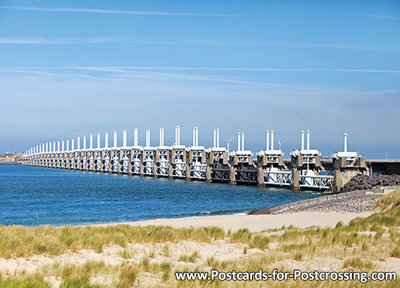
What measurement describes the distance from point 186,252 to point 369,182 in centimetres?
6165

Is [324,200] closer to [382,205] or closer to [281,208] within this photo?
[281,208]

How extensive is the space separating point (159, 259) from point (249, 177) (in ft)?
302

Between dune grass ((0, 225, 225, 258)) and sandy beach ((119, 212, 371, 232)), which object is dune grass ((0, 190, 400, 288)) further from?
sandy beach ((119, 212, 371, 232))

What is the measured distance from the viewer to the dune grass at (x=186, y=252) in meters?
12.9

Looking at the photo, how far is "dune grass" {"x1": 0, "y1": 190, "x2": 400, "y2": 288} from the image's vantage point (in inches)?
508

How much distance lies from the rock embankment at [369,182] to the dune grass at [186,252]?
5015 cm

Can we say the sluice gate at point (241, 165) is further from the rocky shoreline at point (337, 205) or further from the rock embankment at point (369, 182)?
the rocky shoreline at point (337, 205)

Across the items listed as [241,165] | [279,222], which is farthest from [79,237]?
[241,165]

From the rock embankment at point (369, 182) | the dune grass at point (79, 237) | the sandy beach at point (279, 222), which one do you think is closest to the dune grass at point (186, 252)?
the dune grass at point (79, 237)

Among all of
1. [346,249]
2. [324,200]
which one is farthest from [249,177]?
[346,249]

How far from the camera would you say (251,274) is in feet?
46.0

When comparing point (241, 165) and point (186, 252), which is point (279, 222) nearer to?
point (186, 252)

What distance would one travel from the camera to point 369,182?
75562 millimetres

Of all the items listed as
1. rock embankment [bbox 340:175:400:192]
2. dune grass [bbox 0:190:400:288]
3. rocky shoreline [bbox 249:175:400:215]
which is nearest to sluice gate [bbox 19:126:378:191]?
rock embankment [bbox 340:175:400:192]
